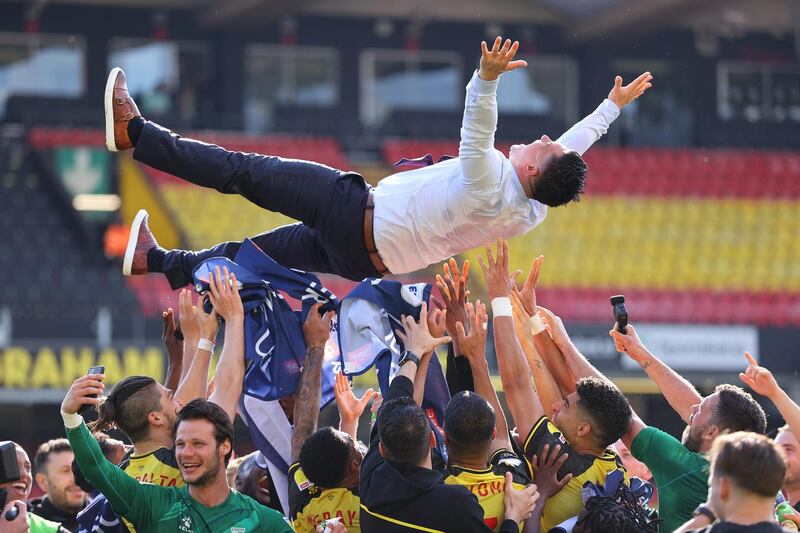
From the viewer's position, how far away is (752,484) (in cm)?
337

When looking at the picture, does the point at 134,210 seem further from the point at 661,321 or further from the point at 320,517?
the point at 320,517

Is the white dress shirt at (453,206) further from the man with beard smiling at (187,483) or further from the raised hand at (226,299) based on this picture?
the man with beard smiling at (187,483)

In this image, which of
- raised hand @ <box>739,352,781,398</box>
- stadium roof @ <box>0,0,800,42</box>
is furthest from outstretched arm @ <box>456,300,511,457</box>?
stadium roof @ <box>0,0,800,42</box>

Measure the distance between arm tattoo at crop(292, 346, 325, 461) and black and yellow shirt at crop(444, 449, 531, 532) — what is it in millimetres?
865

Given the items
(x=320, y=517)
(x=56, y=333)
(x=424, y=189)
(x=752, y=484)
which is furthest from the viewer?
(x=56, y=333)

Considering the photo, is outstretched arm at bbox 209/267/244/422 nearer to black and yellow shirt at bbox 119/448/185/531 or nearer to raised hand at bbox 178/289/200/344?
raised hand at bbox 178/289/200/344

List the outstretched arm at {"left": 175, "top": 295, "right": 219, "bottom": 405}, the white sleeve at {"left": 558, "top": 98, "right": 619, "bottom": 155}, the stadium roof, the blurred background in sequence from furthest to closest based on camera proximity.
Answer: the stadium roof
the blurred background
the white sleeve at {"left": 558, "top": 98, "right": 619, "bottom": 155}
the outstretched arm at {"left": 175, "top": 295, "right": 219, "bottom": 405}

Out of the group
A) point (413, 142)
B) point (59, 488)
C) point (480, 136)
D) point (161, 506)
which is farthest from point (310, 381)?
point (413, 142)

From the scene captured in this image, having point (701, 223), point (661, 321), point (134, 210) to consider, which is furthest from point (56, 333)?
point (701, 223)

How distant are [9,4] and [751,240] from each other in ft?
39.7

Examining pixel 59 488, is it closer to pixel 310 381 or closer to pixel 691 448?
pixel 310 381

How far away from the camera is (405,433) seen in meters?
4.18

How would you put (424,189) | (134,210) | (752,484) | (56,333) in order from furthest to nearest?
(134,210), (56,333), (424,189), (752,484)

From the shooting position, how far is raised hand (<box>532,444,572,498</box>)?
4.48 metres
